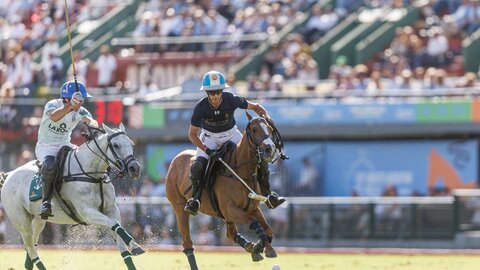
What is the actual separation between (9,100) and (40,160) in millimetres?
13096

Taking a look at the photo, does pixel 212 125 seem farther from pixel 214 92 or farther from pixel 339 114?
pixel 339 114

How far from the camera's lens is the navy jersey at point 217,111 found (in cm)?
1612

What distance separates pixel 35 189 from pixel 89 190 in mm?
917

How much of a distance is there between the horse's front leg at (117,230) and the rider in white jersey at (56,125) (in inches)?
24.1

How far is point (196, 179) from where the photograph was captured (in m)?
16.2

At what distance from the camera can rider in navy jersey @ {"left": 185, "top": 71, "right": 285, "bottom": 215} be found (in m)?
16.0

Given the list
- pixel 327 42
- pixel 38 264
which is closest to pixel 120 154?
pixel 38 264

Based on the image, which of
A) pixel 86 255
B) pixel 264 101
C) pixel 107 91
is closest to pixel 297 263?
pixel 86 255

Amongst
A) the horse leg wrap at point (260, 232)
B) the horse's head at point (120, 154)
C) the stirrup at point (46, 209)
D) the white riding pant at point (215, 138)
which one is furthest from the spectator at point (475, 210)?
the stirrup at point (46, 209)

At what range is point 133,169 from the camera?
1548cm

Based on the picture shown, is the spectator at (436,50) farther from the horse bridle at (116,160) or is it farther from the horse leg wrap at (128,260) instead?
the horse leg wrap at (128,260)

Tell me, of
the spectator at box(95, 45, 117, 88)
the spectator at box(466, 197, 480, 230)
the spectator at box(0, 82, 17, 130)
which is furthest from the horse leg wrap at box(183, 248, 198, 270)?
the spectator at box(95, 45, 117, 88)

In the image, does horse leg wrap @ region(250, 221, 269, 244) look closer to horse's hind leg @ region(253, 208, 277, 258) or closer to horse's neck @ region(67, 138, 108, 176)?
horse's hind leg @ region(253, 208, 277, 258)

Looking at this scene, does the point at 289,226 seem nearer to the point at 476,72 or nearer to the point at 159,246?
the point at 159,246
